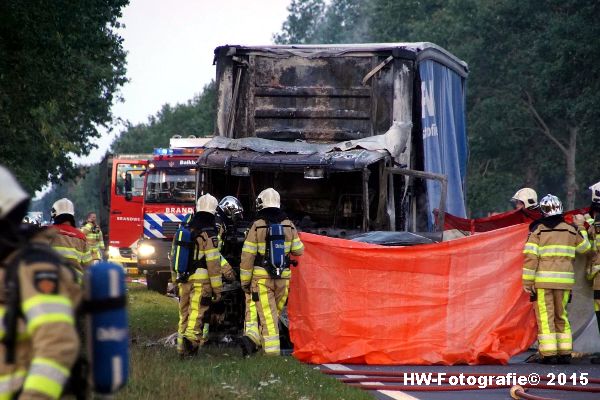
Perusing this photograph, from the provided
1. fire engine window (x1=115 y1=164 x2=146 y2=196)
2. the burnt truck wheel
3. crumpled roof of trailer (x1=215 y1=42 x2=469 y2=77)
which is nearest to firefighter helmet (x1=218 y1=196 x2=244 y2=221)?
crumpled roof of trailer (x1=215 y1=42 x2=469 y2=77)

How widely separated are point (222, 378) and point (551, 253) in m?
4.12

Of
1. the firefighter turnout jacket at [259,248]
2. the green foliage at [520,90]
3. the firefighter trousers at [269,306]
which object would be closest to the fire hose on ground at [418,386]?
the firefighter trousers at [269,306]

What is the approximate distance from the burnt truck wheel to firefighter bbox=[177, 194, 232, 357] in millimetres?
13149

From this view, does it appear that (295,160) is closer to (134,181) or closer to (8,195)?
(8,195)

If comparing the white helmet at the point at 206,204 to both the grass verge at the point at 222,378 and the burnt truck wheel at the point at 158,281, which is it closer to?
the grass verge at the point at 222,378

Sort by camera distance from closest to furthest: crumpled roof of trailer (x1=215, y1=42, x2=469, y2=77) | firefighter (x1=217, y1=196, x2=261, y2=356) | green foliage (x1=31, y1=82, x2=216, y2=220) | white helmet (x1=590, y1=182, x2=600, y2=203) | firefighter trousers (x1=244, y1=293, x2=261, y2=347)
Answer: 1. white helmet (x1=590, y1=182, x2=600, y2=203)
2. firefighter trousers (x1=244, y1=293, x2=261, y2=347)
3. firefighter (x1=217, y1=196, x2=261, y2=356)
4. crumpled roof of trailer (x1=215, y1=42, x2=469, y2=77)
5. green foliage (x1=31, y1=82, x2=216, y2=220)

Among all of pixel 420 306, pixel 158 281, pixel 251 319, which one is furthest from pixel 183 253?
pixel 158 281

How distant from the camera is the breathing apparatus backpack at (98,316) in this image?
465 cm

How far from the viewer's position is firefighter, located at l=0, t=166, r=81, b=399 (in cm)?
452

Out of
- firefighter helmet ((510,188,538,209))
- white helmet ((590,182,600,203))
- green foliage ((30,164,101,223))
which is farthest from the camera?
green foliage ((30,164,101,223))

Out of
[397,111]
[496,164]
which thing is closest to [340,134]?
[397,111]

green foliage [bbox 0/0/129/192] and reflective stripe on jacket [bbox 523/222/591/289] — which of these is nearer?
reflective stripe on jacket [bbox 523/222/591/289]

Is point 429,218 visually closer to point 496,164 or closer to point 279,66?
point 279,66

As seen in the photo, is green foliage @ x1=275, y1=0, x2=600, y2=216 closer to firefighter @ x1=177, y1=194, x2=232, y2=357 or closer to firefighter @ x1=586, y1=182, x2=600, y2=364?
firefighter @ x1=586, y1=182, x2=600, y2=364
